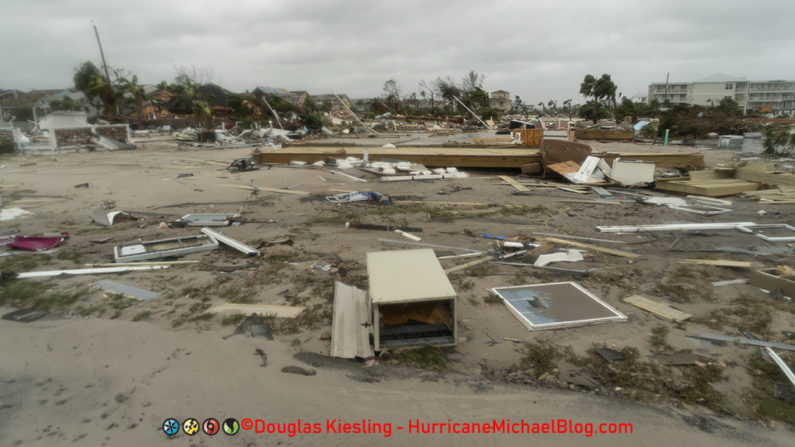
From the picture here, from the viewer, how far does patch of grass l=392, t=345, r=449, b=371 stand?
305 centimetres

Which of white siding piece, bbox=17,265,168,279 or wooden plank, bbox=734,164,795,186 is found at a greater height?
wooden plank, bbox=734,164,795,186

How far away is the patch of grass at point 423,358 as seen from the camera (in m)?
3.05

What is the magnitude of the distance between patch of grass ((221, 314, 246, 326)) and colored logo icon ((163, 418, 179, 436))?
1.20m

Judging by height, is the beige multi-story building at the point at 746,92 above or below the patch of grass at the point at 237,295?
above

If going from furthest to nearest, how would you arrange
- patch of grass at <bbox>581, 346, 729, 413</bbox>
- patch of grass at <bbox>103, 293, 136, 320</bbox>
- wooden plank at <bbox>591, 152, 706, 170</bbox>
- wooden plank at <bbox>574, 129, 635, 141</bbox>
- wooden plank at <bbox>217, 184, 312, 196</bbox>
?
wooden plank at <bbox>574, 129, 635, 141</bbox> → wooden plank at <bbox>591, 152, 706, 170</bbox> → wooden plank at <bbox>217, 184, 312, 196</bbox> → patch of grass at <bbox>103, 293, 136, 320</bbox> → patch of grass at <bbox>581, 346, 729, 413</bbox>

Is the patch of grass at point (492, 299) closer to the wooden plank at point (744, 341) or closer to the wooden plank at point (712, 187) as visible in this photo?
the wooden plank at point (744, 341)

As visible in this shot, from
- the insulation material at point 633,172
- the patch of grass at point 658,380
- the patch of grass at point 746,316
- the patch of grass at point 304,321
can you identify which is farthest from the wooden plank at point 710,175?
the patch of grass at point 304,321

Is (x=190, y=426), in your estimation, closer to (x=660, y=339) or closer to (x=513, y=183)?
(x=660, y=339)

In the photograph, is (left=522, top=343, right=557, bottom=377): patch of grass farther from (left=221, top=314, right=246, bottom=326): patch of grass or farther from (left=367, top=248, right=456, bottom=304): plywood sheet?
(left=221, top=314, right=246, bottom=326): patch of grass

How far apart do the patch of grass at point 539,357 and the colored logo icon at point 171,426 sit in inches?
94.2

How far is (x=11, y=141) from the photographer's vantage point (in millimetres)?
19438

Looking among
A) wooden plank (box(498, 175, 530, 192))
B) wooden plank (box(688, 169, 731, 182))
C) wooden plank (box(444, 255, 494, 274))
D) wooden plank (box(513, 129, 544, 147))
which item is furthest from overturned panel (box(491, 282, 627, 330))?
wooden plank (box(513, 129, 544, 147))

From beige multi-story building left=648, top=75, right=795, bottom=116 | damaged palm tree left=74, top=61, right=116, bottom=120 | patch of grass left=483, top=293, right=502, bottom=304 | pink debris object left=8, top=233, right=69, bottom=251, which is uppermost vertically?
beige multi-story building left=648, top=75, right=795, bottom=116

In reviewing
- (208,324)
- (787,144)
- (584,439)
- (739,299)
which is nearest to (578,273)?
(739,299)
